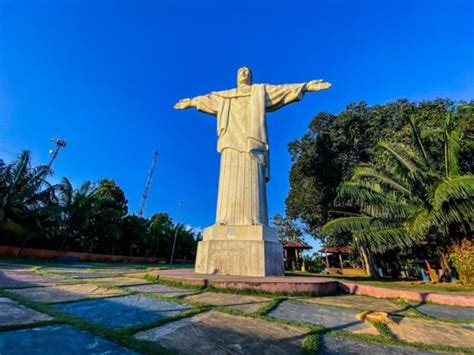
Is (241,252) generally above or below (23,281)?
above

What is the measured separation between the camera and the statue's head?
8156 mm

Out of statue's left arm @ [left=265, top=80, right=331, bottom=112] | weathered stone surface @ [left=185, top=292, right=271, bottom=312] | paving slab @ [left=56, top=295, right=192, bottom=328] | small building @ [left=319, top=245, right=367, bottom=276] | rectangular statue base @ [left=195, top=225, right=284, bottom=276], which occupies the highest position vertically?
statue's left arm @ [left=265, top=80, right=331, bottom=112]

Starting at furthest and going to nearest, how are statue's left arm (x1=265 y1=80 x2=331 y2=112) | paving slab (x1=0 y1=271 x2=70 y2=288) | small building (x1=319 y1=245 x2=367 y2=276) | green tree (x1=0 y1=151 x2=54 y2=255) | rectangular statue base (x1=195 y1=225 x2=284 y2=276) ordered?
small building (x1=319 y1=245 x2=367 y2=276)
green tree (x1=0 y1=151 x2=54 y2=255)
statue's left arm (x1=265 y1=80 x2=331 y2=112)
rectangular statue base (x1=195 y1=225 x2=284 y2=276)
paving slab (x1=0 y1=271 x2=70 y2=288)

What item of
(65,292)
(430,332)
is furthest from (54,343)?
(430,332)

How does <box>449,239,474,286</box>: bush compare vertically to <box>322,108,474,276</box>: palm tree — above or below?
below

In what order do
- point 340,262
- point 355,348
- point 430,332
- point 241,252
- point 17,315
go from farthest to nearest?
point 340,262, point 241,252, point 430,332, point 17,315, point 355,348

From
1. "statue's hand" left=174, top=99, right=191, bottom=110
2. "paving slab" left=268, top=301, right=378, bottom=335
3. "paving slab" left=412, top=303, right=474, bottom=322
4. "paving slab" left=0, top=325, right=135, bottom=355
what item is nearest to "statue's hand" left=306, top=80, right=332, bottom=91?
"statue's hand" left=174, top=99, right=191, bottom=110

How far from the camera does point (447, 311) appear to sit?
11.5ft

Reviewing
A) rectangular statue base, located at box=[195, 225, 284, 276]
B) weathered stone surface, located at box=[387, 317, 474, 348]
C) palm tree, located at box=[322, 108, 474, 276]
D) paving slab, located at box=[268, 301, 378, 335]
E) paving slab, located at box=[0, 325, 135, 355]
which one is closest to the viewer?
paving slab, located at box=[0, 325, 135, 355]

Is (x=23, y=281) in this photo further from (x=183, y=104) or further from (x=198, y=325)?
(x=183, y=104)

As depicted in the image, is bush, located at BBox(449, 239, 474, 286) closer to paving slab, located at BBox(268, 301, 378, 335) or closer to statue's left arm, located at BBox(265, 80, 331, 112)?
statue's left arm, located at BBox(265, 80, 331, 112)

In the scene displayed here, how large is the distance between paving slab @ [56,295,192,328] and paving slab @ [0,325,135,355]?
30 cm

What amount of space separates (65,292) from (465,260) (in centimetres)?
1045

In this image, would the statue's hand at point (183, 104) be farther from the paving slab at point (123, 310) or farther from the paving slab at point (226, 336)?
the paving slab at point (226, 336)
